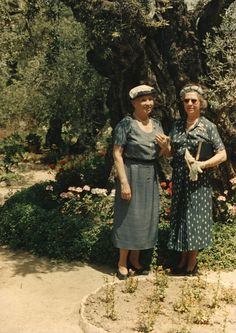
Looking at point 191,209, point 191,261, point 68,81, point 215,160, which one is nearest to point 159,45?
point 215,160

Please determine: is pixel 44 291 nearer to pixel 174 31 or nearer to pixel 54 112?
pixel 174 31

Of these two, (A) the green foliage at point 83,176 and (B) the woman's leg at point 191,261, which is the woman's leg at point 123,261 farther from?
(A) the green foliage at point 83,176

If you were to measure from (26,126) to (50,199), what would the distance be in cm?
1233

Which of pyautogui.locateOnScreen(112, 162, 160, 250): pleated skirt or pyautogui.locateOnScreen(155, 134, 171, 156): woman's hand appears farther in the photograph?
pyautogui.locateOnScreen(112, 162, 160, 250): pleated skirt

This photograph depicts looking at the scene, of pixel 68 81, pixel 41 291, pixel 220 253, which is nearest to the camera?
pixel 41 291

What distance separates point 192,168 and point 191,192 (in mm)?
415

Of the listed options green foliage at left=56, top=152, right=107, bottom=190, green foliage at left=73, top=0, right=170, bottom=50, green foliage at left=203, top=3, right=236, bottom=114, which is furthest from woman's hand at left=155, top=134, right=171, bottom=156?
green foliage at left=56, top=152, right=107, bottom=190

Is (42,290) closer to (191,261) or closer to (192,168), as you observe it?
(191,261)

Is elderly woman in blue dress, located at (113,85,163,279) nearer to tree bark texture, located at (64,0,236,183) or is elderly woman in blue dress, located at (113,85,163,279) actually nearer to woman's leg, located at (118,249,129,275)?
woman's leg, located at (118,249,129,275)

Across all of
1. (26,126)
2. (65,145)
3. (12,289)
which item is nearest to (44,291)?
(12,289)

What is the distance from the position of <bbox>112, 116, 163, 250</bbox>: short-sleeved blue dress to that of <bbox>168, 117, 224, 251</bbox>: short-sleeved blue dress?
288 millimetres

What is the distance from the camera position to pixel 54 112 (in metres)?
15.8

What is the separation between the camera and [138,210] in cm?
648

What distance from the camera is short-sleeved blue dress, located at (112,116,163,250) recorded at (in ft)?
20.7
